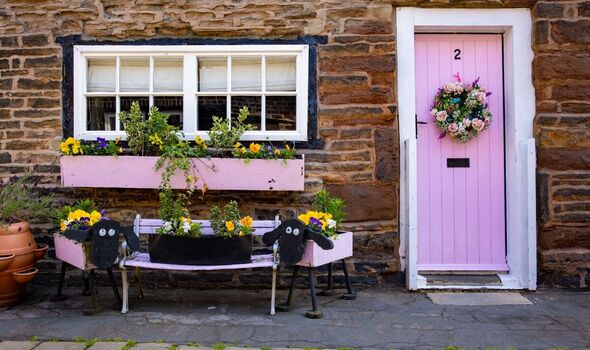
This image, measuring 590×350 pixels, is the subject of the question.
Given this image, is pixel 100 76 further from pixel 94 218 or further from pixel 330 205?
pixel 330 205

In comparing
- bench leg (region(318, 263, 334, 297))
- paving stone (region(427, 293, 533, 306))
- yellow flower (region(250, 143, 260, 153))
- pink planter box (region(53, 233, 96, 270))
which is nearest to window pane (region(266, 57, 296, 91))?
yellow flower (region(250, 143, 260, 153))

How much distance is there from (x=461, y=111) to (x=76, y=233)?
380cm

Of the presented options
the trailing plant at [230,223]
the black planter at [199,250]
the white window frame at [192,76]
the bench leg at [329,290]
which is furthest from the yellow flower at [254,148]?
the bench leg at [329,290]

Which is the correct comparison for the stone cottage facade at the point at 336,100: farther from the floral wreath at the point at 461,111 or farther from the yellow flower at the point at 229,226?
the yellow flower at the point at 229,226

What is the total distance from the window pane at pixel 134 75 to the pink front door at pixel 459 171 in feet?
9.23

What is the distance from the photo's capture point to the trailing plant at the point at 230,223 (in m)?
4.55

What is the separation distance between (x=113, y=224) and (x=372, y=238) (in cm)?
244

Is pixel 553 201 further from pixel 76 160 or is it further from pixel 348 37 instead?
pixel 76 160

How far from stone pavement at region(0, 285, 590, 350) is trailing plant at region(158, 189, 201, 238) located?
2.20 feet

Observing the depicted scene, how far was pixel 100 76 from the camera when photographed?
18.4 ft

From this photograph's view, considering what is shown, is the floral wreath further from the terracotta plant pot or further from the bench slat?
the terracotta plant pot

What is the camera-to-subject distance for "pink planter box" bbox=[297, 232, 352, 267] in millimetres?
4426

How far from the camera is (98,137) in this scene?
5359 millimetres

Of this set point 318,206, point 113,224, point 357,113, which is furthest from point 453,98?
point 113,224
